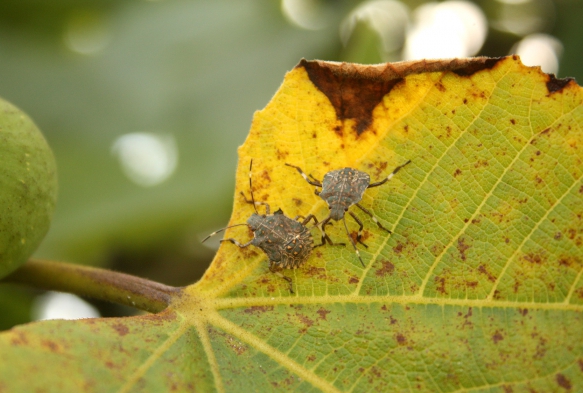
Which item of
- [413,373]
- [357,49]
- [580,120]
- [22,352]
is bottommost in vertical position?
[22,352]

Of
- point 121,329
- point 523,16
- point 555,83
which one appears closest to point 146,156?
point 121,329

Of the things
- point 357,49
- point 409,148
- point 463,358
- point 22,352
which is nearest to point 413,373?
point 463,358

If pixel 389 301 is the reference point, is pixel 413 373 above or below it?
below

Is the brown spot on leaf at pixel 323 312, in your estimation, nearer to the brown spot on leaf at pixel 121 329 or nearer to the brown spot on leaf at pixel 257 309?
the brown spot on leaf at pixel 257 309

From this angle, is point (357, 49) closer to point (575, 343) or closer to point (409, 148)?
point (409, 148)

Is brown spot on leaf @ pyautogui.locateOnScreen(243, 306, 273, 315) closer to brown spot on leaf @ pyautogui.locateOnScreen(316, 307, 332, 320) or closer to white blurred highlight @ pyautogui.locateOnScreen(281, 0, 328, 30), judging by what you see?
brown spot on leaf @ pyautogui.locateOnScreen(316, 307, 332, 320)

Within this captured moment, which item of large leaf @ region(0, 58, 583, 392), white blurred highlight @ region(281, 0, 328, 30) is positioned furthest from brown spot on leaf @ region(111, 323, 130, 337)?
white blurred highlight @ region(281, 0, 328, 30)

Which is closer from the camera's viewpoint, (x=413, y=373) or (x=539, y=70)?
(x=413, y=373)

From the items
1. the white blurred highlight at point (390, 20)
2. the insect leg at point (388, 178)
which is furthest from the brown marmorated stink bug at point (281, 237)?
the white blurred highlight at point (390, 20)
